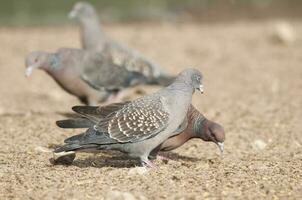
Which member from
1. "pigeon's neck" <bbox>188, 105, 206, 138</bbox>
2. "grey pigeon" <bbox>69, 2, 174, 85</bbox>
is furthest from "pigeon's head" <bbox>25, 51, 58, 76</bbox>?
"pigeon's neck" <bbox>188, 105, 206, 138</bbox>

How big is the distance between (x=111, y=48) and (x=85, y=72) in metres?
1.16

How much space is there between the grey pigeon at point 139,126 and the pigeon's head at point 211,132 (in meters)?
0.29

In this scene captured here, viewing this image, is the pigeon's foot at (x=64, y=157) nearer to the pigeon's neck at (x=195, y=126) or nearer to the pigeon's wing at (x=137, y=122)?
the pigeon's wing at (x=137, y=122)

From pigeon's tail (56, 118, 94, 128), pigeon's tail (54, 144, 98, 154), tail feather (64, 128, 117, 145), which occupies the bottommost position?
pigeon's tail (54, 144, 98, 154)

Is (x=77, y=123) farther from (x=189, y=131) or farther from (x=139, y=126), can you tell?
(x=189, y=131)

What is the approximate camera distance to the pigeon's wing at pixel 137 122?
609 centimetres

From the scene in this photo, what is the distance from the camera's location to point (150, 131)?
19.9 feet

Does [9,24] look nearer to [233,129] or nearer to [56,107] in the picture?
[56,107]

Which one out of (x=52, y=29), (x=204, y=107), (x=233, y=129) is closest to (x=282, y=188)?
(x=233, y=129)

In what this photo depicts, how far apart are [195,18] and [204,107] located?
9651 millimetres

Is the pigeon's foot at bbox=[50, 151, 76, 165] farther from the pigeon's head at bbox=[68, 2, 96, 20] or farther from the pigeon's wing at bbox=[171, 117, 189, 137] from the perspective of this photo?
the pigeon's head at bbox=[68, 2, 96, 20]

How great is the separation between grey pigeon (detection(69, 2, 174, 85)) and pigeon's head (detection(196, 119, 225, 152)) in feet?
10.2

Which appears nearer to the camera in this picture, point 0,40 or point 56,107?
point 56,107

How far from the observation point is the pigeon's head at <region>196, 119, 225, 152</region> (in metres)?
6.50
